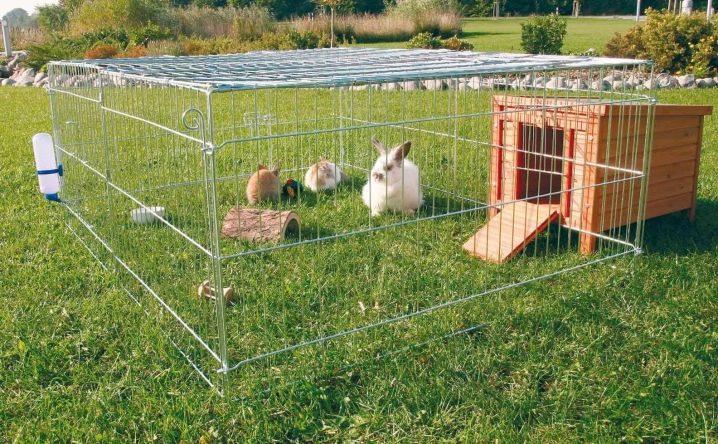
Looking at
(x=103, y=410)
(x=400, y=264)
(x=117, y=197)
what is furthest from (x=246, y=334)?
(x=117, y=197)

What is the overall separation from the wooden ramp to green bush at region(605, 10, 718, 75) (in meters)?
8.30

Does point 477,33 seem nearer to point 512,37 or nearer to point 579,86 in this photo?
point 512,37

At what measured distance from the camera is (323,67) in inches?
142

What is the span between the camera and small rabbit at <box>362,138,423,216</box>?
Result: 4.48m

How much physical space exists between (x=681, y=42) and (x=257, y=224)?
9.90m

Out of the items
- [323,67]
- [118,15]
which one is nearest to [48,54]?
[118,15]

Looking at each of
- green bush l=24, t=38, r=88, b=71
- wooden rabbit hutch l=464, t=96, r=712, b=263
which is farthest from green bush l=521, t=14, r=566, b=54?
wooden rabbit hutch l=464, t=96, r=712, b=263

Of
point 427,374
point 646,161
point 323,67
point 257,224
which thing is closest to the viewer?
point 427,374

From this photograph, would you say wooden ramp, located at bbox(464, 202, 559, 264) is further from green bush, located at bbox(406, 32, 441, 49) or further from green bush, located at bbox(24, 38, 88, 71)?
green bush, located at bbox(24, 38, 88, 71)

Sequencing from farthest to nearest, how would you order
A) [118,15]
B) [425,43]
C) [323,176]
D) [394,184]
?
[118,15], [425,43], [323,176], [394,184]

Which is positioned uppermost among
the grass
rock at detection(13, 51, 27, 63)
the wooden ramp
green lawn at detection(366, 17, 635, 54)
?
green lawn at detection(366, 17, 635, 54)

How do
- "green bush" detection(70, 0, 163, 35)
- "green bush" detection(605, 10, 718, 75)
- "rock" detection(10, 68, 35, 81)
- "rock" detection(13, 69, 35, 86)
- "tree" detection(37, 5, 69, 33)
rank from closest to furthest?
"green bush" detection(605, 10, 718, 75) → "rock" detection(13, 69, 35, 86) → "rock" detection(10, 68, 35, 81) → "green bush" detection(70, 0, 163, 35) → "tree" detection(37, 5, 69, 33)

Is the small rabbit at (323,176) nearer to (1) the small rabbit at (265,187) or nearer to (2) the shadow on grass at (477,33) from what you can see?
(1) the small rabbit at (265,187)

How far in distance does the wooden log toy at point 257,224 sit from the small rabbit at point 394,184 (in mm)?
575
